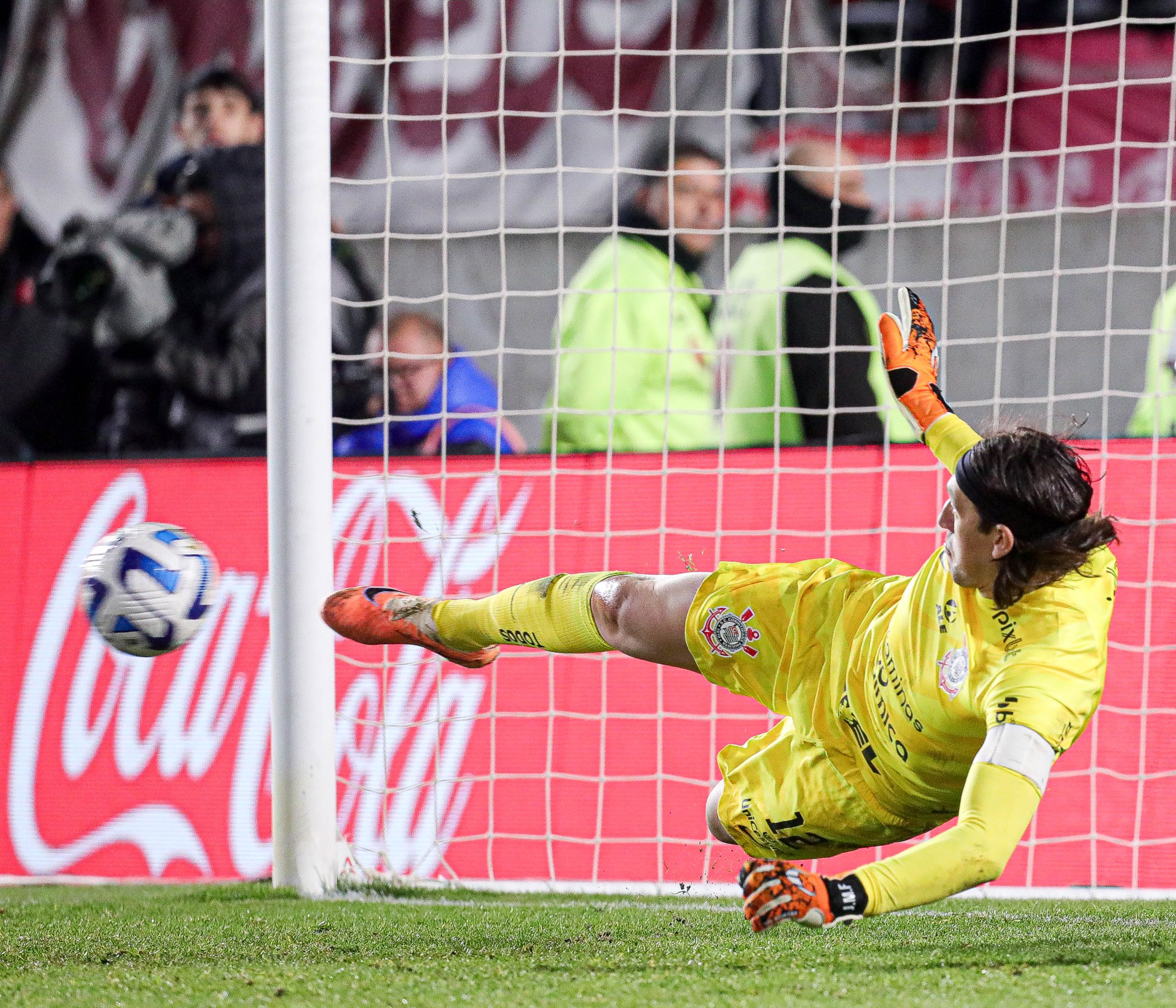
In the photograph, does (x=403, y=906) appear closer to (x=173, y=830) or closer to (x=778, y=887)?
(x=173, y=830)

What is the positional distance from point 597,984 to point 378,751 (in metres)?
2.03

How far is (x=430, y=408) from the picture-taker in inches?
188

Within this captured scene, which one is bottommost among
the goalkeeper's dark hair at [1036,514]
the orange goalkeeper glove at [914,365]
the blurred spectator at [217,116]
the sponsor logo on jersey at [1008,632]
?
the sponsor logo on jersey at [1008,632]

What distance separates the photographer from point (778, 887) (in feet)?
5.45

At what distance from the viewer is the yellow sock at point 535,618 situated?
2791mm

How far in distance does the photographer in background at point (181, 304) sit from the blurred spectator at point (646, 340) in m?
1.43

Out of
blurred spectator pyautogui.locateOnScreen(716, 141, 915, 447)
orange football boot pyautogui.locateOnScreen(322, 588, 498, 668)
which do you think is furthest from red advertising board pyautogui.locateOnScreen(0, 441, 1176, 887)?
orange football boot pyautogui.locateOnScreen(322, 588, 498, 668)

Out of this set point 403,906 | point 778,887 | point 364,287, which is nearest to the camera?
point 778,887

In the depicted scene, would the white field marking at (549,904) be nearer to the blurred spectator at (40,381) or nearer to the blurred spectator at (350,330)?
the blurred spectator at (350,330)

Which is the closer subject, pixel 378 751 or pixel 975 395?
pixel 378 751

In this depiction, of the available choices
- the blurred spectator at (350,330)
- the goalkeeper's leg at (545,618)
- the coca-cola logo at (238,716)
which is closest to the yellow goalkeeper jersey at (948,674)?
the goalkeeper's leg at (545,618)

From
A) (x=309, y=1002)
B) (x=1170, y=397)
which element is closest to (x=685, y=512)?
(x=1170, y=397)

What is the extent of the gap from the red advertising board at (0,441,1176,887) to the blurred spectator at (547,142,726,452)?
28cm

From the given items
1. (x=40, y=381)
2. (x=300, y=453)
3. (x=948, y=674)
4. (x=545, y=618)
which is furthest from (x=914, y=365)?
(x=40, y=381)
